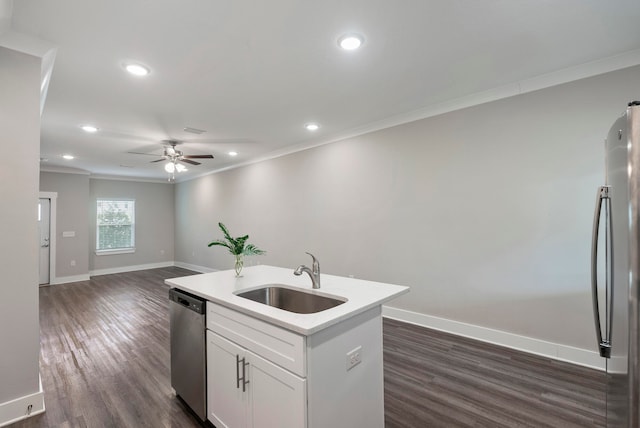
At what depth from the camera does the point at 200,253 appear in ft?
25.6

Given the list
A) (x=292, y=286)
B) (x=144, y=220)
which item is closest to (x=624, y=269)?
(x=292, y=286)

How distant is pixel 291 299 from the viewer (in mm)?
2113

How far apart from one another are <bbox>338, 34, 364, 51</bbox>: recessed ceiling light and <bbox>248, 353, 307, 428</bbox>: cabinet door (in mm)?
2237

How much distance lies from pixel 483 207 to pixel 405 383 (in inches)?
79.5

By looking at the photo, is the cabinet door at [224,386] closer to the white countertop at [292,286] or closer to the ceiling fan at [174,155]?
the white countertop at [292,286]

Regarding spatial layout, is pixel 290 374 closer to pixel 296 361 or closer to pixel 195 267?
pixel 296 361

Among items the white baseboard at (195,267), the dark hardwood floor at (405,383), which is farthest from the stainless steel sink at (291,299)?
the white baseboard at (195,267)

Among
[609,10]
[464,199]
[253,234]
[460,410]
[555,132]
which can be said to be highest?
[609,10]

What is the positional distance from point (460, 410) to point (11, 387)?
3260 millimetres

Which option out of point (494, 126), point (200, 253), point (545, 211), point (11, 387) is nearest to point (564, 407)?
point (545, 211)

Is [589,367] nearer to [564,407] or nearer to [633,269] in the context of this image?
[564,407]

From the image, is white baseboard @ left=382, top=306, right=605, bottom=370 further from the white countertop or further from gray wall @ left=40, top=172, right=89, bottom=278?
gray wall @ left=40, top=172, right=89, bottom=278

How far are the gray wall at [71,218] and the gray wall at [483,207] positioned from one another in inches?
239

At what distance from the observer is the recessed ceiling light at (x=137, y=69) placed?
244 cm
